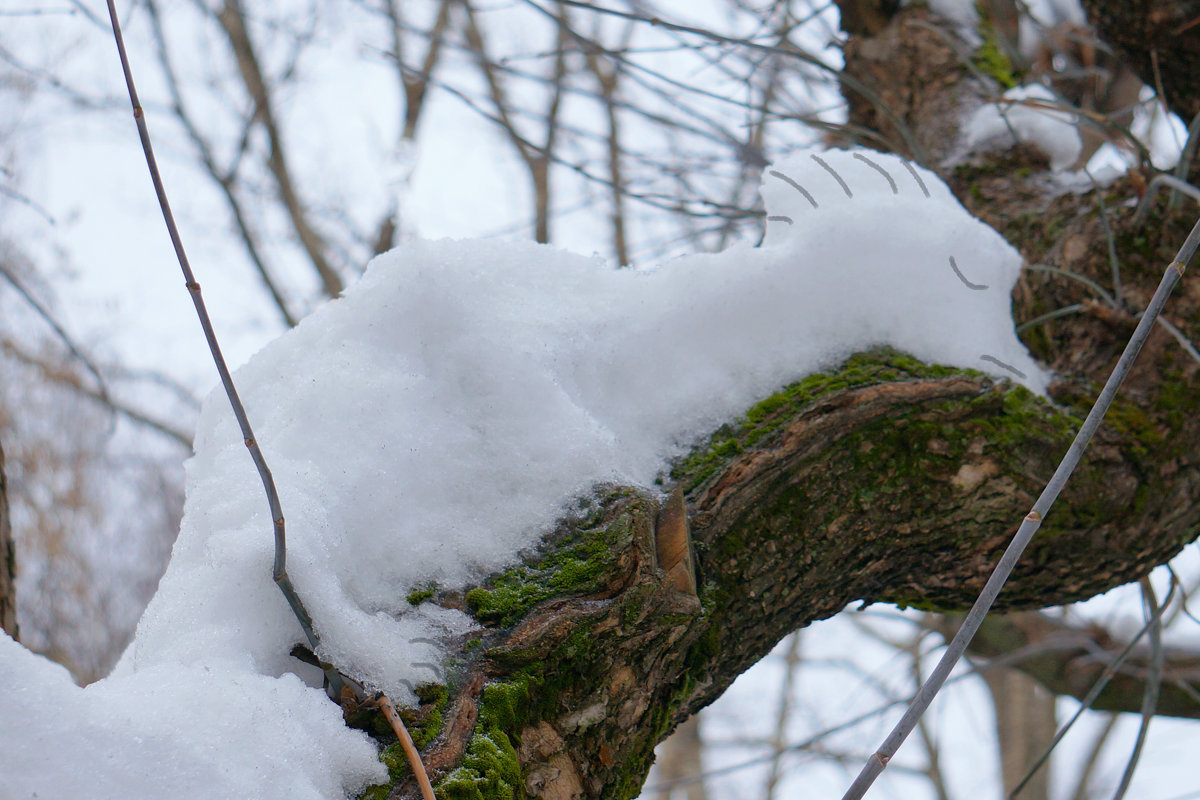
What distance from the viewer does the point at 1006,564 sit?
0.56m

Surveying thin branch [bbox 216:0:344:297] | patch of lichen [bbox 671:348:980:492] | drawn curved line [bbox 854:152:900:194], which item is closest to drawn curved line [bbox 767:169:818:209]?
drawn curved line [bbox 854:152:900:194]

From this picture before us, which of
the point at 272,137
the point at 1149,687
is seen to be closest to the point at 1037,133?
the point at 1149,687

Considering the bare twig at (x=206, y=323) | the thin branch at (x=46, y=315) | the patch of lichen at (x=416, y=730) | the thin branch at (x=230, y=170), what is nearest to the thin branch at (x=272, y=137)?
the thin branch at (x=230, y=170)

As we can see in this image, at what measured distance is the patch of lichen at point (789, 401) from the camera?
34.2 inches

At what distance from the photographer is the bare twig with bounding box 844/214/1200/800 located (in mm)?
517

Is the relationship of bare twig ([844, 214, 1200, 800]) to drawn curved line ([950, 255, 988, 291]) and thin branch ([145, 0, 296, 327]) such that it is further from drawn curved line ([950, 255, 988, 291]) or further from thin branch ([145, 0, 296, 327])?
thin branch ([145, 0, 296, 327])

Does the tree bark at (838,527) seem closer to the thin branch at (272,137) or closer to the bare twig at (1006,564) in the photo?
the bare twig at (1006,564)

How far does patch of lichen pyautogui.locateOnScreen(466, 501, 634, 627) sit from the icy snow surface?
0.08ft

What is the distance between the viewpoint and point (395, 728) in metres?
0.58

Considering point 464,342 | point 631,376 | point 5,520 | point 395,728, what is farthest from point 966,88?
point 5,520

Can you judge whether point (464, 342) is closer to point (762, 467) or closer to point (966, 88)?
point (762, 467)

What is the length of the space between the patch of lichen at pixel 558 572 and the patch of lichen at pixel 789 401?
14 cm

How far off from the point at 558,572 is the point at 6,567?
740mm

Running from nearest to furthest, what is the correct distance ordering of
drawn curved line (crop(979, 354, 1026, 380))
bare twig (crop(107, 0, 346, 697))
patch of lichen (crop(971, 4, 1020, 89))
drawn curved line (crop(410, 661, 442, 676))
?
bare twig (crop(107, 0, 346, 697)) < drawn curved line (crop(410, 661, 442, 676)) < drawn curved line (crop(979, 354, 1026, 380)) < patch of lichen (crop(971, 4, 1020, 89))
